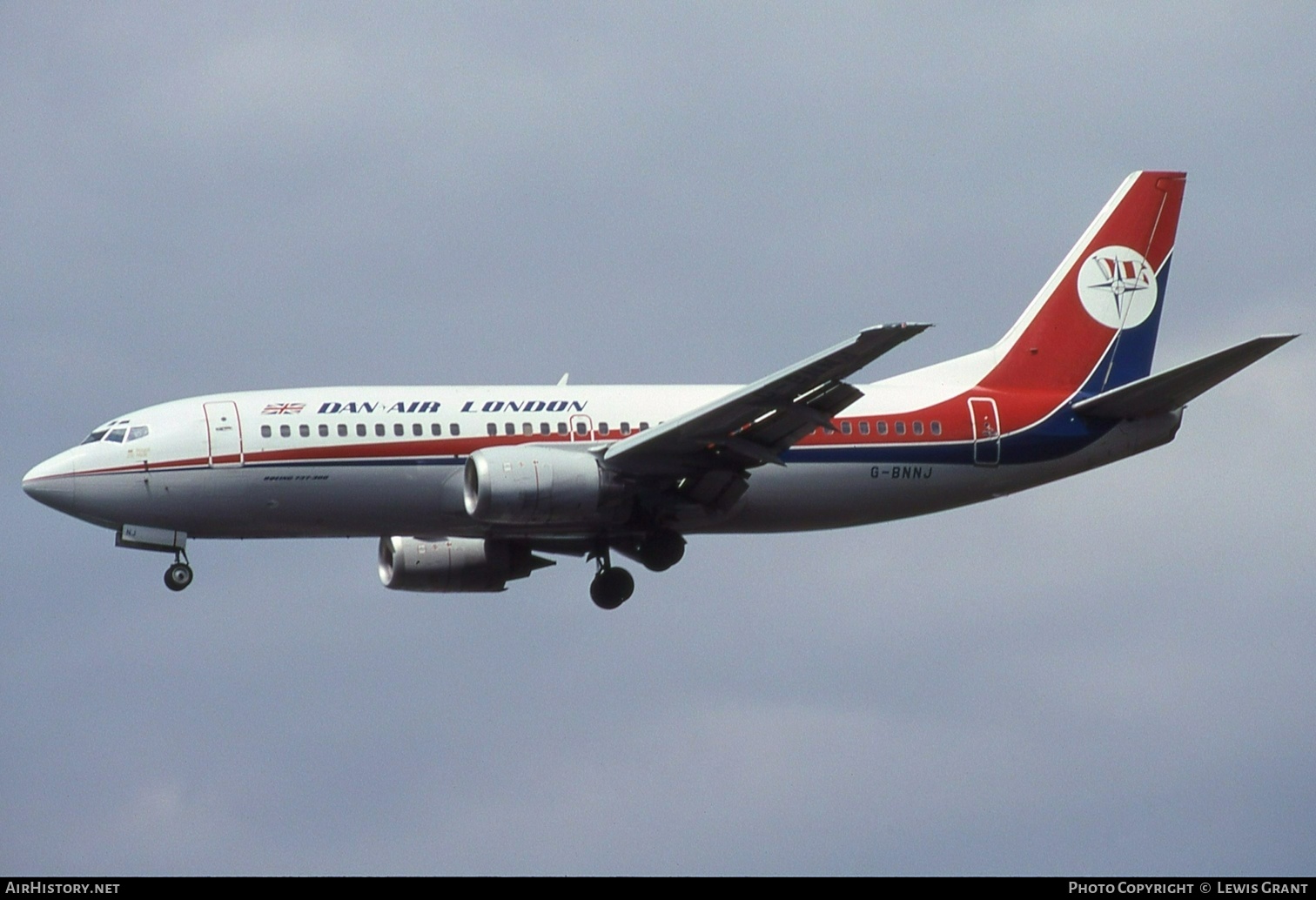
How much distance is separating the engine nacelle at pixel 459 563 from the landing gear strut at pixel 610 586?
1.53 meters

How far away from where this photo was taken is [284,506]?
156 feet

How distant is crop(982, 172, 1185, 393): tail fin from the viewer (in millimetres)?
53844

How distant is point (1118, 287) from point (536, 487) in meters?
16.9

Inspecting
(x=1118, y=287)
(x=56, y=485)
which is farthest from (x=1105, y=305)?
(x=56, y=485)

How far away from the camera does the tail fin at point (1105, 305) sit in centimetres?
5384

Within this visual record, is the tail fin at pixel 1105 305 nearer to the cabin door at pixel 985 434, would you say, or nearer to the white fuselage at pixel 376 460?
the cabin door at pixel 985 434

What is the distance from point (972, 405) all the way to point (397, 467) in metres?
13.6

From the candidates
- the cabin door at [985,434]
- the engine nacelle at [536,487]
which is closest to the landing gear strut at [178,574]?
the engine nacelle at [536,487]

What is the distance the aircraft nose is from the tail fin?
21.0 metres

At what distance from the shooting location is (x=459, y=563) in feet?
177

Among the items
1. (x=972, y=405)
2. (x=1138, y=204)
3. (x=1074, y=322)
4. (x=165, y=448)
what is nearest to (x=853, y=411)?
(x=972, y=405)

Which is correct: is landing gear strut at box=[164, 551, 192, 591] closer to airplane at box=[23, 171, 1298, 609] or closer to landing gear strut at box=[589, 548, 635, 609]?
airplane at box=[23, 171, 1298, 609]

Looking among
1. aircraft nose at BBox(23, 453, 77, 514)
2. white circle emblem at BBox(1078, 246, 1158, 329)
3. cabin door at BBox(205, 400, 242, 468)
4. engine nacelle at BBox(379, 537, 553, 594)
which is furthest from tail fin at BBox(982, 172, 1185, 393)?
aircraft nose at BBox(23, 453, 77, 514)

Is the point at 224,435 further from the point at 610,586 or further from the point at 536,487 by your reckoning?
the point at 610,586
